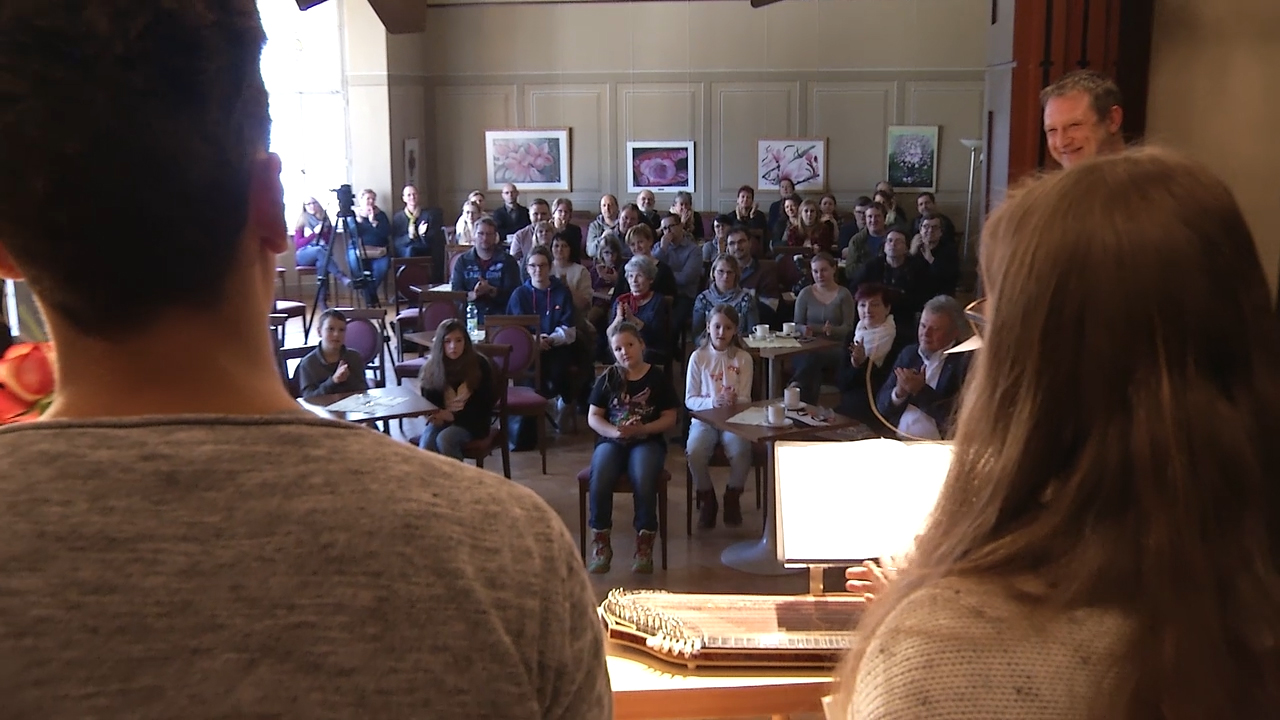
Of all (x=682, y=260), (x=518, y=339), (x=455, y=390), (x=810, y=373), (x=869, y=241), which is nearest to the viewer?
(x=455, y=390)

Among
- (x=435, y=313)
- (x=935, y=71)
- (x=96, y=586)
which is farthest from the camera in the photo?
(x=935, y=71)

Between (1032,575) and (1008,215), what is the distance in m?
0.32

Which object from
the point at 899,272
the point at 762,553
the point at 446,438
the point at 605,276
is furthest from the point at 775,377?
the point at 446,438

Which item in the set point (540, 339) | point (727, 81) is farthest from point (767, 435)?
point (727, 81)

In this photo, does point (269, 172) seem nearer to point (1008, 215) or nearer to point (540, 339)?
point (1008, 215)

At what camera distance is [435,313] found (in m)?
8.08

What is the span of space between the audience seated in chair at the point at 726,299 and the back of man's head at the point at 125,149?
700cm

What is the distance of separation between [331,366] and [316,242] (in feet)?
22.5

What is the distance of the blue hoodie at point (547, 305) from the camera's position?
7.87 meters

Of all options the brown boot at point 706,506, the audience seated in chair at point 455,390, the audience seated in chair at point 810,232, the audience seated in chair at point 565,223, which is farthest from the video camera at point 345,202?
the brown boot at point 706,506

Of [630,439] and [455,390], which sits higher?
[455,390]

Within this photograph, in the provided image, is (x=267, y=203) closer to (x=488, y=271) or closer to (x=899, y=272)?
(x=488, y=271)

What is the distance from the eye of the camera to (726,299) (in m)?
7.80

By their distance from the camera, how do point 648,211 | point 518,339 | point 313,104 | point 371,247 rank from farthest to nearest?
point 313,104 → point 371,247 → point 648,211 → point 518,339
